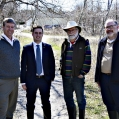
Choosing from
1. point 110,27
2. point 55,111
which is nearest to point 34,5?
point 55,111

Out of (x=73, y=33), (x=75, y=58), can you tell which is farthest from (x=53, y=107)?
(x=73, y=33)

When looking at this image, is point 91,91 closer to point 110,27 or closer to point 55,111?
point 55,111

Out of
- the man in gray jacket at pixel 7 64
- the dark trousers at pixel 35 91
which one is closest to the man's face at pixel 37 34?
the man in gray jacket at pixel 7 64

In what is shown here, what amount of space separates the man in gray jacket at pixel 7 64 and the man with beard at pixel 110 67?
1.42m

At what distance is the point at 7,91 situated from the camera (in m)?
3.42

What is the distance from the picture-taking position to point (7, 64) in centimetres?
326

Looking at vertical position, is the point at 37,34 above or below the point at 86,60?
above

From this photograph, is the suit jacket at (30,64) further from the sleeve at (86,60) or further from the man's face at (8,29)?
the sleeve at (86,60)

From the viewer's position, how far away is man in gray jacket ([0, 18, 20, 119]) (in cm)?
324

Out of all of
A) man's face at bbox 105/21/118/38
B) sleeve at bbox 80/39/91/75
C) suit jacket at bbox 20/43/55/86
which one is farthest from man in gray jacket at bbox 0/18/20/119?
man's face at bbox 105/21/118/38

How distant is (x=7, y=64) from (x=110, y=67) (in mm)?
1649

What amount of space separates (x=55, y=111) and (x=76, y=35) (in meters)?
2.05

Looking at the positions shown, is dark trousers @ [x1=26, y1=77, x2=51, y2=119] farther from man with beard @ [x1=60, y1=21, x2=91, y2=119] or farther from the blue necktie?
man with beard @ [x1=60, y1=21, x2=91, y2=119]

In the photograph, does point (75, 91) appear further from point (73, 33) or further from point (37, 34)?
point (37, 34)
